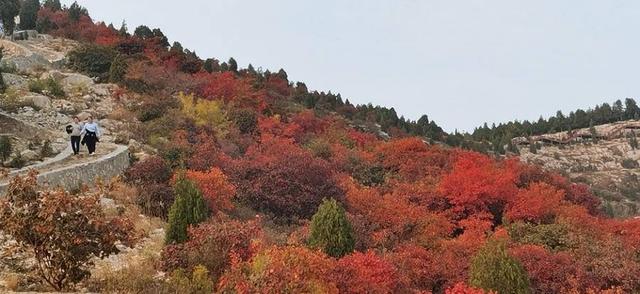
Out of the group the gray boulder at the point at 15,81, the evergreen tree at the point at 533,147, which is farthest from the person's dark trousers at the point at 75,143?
the evergreen tree at the point at 533,147

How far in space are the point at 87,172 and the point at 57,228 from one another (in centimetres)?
984

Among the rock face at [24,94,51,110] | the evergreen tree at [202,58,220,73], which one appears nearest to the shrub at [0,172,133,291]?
the rock face at [24,94,51,110]

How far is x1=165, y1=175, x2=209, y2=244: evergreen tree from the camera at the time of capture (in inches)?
634

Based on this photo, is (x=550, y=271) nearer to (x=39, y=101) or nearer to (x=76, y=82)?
(x=39, y=101)

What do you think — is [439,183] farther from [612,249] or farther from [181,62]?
[181,62]

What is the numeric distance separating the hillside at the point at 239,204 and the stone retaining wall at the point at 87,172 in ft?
0.27

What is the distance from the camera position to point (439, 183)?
1251 inches

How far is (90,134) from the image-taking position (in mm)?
21875

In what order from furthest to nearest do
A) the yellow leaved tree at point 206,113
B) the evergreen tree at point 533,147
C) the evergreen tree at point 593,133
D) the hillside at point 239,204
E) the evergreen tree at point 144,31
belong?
the evergreen tree at point 593,133 < the evergreen tree at point 533,147 < the evergreen tree at point 144,31 < the yellow leaved tree at point 206,113 < the hillside at point 239,204

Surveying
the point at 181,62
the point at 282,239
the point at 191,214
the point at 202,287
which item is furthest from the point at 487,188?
the point at 181,62

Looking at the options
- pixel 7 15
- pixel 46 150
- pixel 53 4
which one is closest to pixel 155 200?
pixel 46 150

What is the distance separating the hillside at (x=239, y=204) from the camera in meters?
11.9

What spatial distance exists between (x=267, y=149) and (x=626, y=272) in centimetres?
1797

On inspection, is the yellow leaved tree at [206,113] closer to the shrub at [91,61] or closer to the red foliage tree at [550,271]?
the shrub at [91,61]
